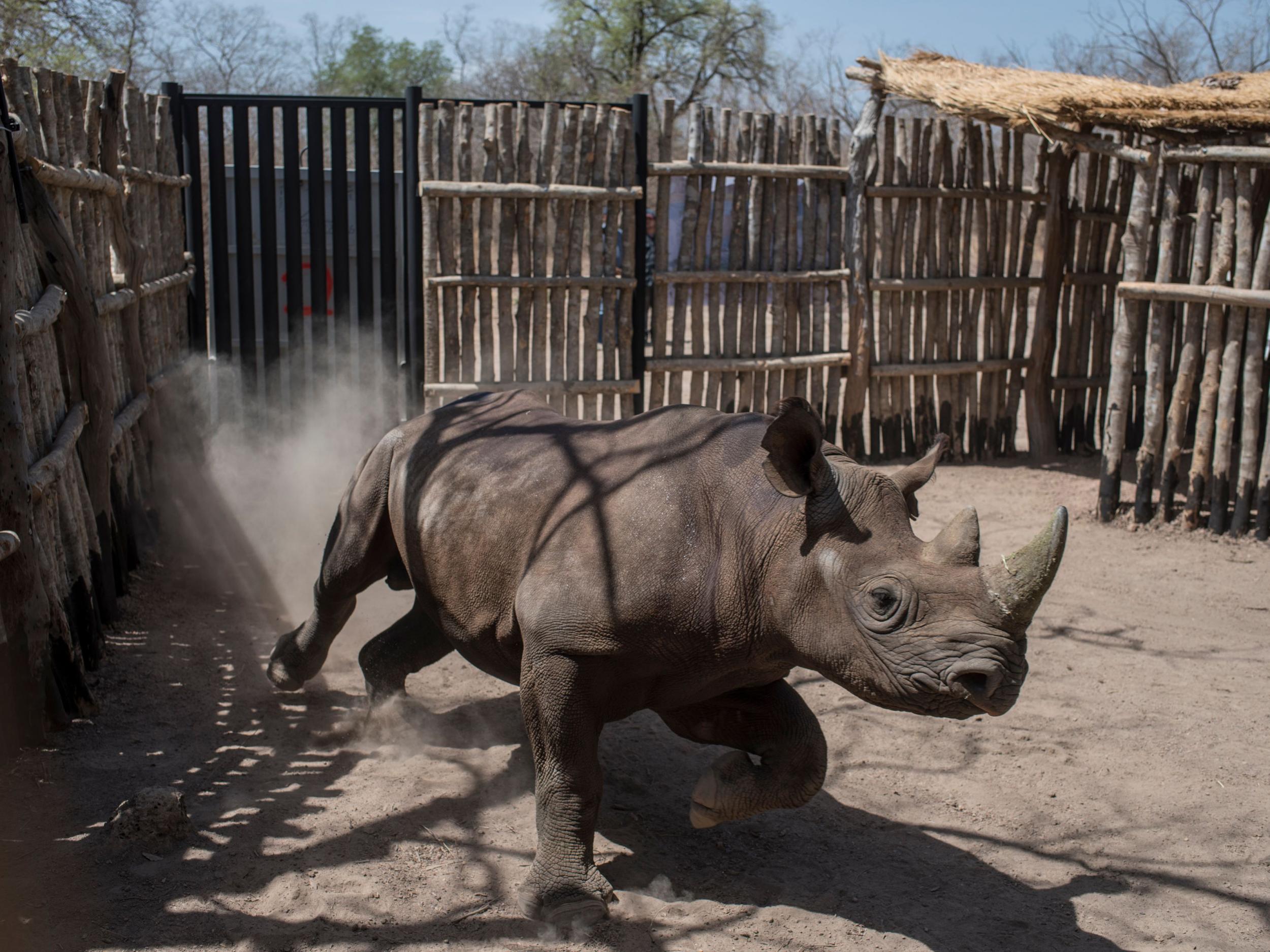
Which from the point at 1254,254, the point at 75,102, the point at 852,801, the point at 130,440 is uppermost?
the point at 75,102

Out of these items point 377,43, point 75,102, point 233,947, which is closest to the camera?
point 233,947

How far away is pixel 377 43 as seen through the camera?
36875 millimetres

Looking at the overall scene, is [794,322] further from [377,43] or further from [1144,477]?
[377,43]

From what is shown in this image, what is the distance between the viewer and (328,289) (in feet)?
31.3

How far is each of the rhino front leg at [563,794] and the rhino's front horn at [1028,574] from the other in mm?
1248

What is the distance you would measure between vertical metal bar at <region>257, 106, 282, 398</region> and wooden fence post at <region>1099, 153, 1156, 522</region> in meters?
6.25

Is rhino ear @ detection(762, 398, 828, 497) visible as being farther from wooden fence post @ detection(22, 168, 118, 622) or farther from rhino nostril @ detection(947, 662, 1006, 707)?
wooden fence post @ detection(22, 168, 118, 622)

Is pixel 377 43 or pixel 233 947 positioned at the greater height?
pixel 377 43

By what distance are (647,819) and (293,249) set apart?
6466 mm

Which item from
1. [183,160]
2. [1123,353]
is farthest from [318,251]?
[1123,353]

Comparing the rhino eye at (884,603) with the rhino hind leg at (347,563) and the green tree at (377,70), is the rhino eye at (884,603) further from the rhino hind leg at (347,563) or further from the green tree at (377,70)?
the green tree at (377,70)

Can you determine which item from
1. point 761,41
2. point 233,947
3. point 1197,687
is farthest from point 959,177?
point 761,41

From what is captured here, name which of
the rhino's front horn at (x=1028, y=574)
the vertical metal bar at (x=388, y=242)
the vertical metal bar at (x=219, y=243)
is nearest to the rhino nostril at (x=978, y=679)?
the rhino's front horn at (x=1028, y=574)

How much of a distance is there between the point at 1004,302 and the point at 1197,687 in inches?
221
